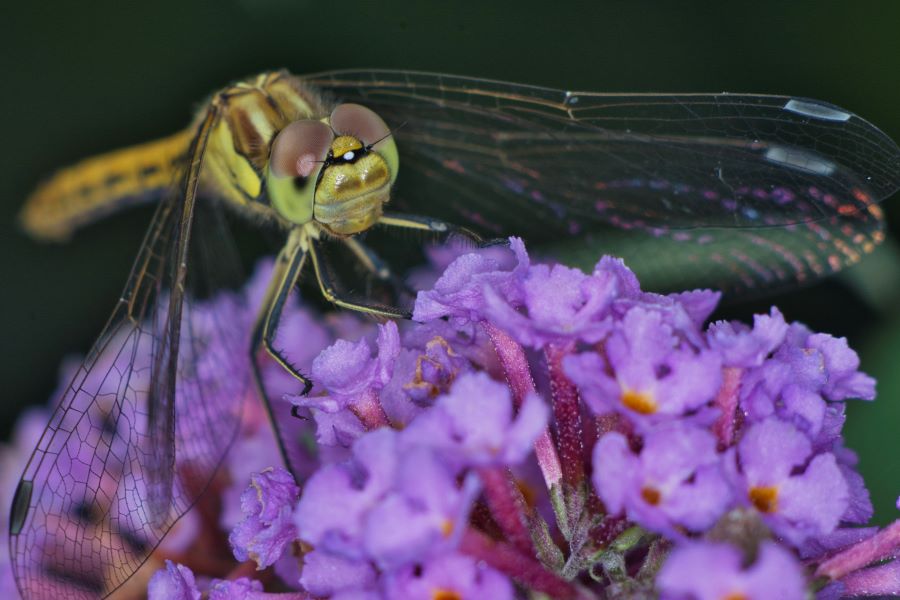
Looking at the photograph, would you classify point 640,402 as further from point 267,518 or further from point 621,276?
point 267,518

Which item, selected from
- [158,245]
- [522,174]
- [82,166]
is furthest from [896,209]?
[82,166]

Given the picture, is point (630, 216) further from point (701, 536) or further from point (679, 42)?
point (701, 536)

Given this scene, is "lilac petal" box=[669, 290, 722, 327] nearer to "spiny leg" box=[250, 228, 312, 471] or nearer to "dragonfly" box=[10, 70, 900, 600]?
"dragonfly" box=[10, 70, 900, 600]

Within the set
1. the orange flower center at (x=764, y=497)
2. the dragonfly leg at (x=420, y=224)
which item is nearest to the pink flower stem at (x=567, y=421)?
the orange flower center at (x=764, y=497)

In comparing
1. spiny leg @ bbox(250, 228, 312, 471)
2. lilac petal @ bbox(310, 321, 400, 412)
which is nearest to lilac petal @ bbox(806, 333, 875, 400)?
lilac petal @ bbox(310, 321, 400, 412)

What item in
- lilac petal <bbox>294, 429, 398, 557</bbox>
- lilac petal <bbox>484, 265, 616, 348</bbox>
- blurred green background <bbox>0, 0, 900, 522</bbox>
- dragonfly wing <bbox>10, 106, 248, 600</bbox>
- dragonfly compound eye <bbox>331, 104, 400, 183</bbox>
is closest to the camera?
lilac petal <bbox>294, 429, 398, 557</bbox>

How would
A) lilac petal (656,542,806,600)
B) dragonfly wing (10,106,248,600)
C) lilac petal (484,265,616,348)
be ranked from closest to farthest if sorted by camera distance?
lilac petal (656,542,806,600) < lilac petal (484,265,616,348) < dragonfly wing (10,106,248,600)

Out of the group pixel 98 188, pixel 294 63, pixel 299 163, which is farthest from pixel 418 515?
pixel 98 188
